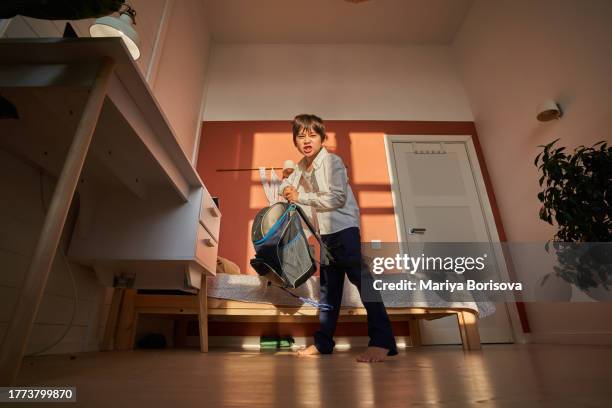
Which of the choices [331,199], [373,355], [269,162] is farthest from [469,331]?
[269,162]

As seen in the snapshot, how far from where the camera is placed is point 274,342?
7.22 ft

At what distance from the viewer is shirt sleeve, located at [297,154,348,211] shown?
1364mm

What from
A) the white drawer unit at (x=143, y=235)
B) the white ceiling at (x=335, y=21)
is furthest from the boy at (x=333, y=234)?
the white ceiling at (x=335, y=21)

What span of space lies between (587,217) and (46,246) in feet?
7.06

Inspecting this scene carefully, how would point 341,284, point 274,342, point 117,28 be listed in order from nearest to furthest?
point 117,28, point 341,284, point 274,342

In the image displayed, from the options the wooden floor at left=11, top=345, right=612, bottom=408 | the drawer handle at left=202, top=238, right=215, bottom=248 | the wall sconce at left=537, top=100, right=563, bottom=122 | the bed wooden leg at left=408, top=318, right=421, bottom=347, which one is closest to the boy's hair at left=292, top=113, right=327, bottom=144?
the drawer handle at left=202, top=238, right=215, bottom=248

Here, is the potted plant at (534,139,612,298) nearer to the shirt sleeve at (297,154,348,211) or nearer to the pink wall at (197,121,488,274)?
the pink wall at (197,121,488,274)

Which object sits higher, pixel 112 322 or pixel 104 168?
pixel 104 168

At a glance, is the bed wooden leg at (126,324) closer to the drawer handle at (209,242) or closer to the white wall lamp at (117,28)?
the drawer handle at (209,242)

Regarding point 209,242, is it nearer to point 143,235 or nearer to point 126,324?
point 143,235

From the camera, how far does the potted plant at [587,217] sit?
1.54 meters

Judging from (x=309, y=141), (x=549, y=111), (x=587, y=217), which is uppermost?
(x=549, y=111)

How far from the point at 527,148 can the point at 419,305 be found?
1826 millimetres

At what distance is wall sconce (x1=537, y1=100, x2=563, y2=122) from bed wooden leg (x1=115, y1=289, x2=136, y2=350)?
299cm
